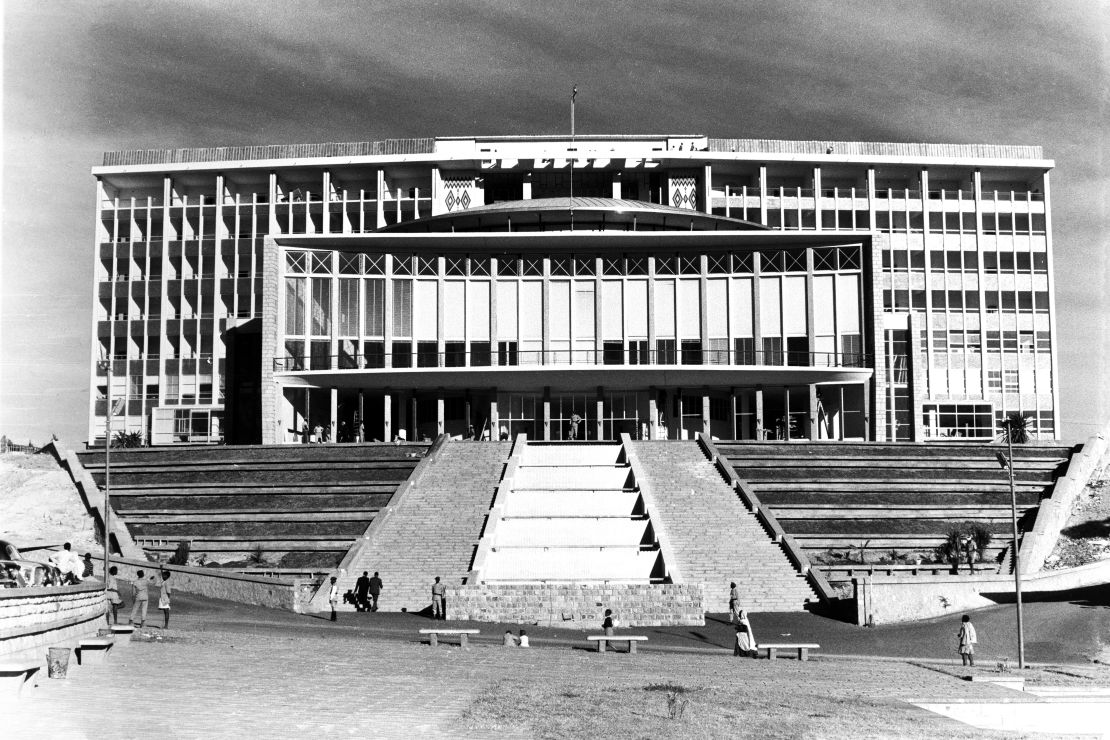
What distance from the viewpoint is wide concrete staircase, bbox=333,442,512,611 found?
123 feet

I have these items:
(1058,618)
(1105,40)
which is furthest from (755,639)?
(1105,40)

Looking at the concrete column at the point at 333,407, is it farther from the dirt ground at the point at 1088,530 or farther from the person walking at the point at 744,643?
the person walking at the point at 744,643

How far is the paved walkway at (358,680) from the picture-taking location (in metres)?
16.1

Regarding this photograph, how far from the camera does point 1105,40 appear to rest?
23.0 m

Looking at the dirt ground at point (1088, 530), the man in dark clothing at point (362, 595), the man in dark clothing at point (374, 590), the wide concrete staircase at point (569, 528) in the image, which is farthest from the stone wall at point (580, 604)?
the dirt ground at point (1088, 530)

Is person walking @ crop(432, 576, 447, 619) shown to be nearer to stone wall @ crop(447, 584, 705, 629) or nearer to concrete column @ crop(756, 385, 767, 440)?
stone wall @ crop(447, 584, 705, 629)

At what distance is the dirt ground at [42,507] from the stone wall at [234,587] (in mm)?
5938

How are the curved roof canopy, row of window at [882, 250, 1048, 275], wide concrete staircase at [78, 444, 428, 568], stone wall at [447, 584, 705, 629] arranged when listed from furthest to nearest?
row of window at [882, 250, 1048, 275], the curved roof canopy, wide concrete staircase at [78, 444, 428, 568], stone wall at [447, 584, 705, 629]

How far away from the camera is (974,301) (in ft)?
287

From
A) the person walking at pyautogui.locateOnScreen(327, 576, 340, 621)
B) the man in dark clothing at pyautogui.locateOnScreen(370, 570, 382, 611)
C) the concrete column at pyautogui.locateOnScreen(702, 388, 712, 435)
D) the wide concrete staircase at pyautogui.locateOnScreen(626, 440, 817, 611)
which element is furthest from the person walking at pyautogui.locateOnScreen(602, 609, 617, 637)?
the concrete column at pyautogui.locateOnScreen(702, 388, 712, 435)

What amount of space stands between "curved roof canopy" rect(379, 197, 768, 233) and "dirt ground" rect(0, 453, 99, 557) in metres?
23.8

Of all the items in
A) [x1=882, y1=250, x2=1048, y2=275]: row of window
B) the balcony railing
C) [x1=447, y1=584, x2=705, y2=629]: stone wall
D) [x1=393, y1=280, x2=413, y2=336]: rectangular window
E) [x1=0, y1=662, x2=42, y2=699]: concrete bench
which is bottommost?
[x1=447, y1=584, x2=705, y2=629]: stone wall

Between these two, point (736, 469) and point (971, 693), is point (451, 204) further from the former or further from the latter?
point (971, 693)

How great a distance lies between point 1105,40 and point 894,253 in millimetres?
66753
